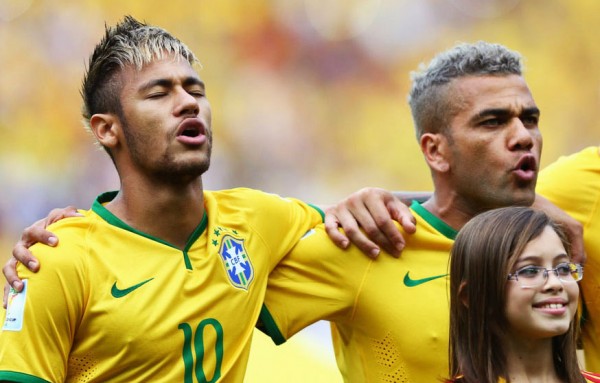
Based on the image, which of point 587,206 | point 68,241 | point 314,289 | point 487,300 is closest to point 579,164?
point 587,206

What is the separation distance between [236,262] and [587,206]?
3.83ft

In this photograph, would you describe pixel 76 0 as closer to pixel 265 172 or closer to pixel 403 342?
pixel 265 172

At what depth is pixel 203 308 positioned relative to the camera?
9.09 feet

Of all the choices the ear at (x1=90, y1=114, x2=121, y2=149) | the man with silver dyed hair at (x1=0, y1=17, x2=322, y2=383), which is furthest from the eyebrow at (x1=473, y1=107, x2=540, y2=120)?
the ear at (x1=90, y1=114, x2=121, y2=149)

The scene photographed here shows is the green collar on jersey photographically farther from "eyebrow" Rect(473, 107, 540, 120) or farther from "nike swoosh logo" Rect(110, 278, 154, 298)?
"eyebrow" Rect(473, 107, 540, 120)

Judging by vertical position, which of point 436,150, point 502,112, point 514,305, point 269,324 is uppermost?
point 502,112

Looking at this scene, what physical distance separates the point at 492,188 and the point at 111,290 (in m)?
1.21

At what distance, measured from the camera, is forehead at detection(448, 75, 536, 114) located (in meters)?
3.06

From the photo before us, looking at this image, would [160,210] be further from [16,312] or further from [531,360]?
[531,360]

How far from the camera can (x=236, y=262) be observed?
Result: 291cm

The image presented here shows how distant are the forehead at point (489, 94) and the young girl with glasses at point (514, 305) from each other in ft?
2.64

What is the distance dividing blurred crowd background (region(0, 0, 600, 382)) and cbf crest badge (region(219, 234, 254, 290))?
5.93 meters

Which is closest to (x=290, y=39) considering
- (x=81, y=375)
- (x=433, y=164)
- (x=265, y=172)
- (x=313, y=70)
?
(x=313, y=70)

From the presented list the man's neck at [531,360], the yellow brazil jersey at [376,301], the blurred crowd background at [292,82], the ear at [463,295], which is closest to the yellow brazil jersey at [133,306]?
the yellow brazil jersey at [376,301]
